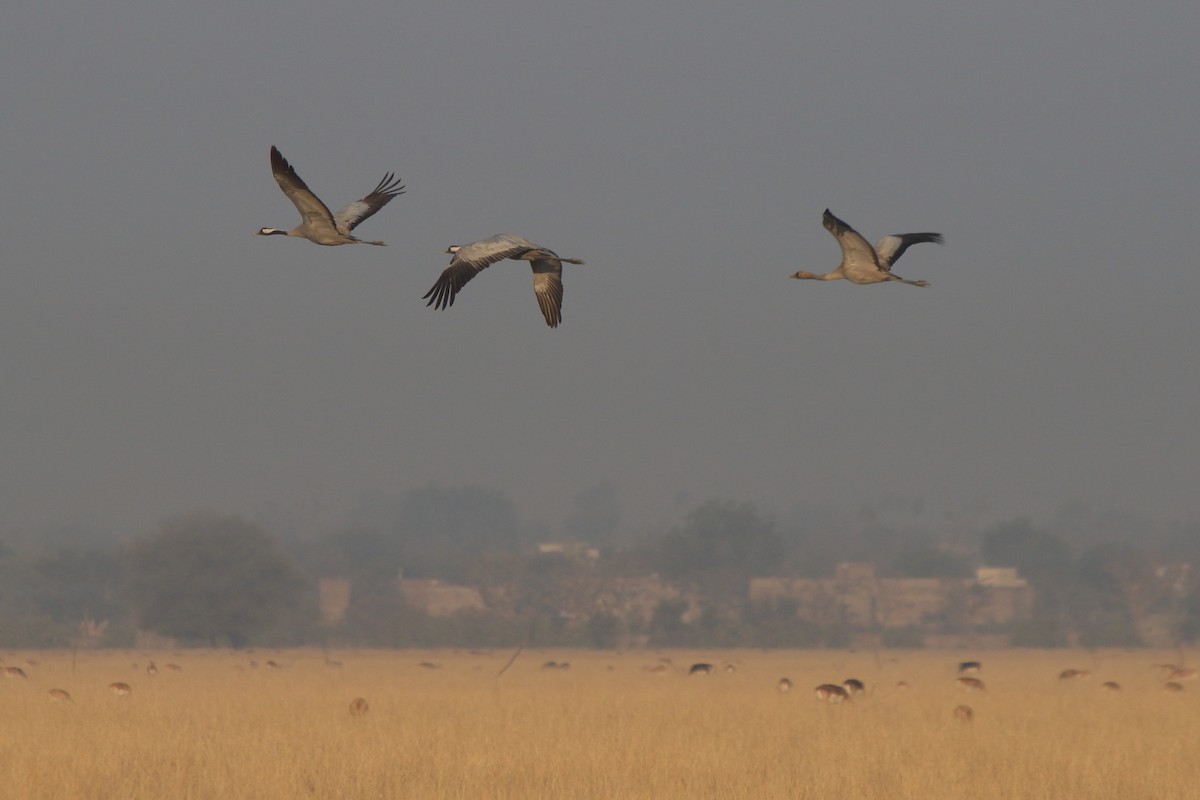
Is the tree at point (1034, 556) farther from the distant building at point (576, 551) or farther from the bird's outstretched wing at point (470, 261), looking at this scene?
the bird's outstretched wing at point (470, 261)

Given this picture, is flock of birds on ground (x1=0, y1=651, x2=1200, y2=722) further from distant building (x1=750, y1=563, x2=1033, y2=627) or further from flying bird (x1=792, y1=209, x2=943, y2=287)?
distant building (x1=750, y1=563, x2=1033, y2=627)

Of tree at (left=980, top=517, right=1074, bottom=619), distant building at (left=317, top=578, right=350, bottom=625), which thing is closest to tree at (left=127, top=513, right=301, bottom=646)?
distant building at (left=317, top=578, right=350, bottom=625)

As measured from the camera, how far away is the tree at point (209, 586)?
75188mm

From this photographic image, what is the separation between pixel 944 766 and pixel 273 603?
190 ft

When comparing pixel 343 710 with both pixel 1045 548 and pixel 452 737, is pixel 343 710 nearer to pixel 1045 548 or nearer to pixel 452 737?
pixel 452 737

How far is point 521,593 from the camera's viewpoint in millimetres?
106875

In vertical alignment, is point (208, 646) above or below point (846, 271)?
below

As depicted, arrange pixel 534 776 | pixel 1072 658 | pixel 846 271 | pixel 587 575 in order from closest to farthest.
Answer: pixel 846 271 < pixel 534 776 < pixel 1072 658 < pixel 587 575

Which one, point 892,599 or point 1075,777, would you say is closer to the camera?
point 1075,777

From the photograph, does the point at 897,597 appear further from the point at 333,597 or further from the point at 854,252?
the point at 854,252

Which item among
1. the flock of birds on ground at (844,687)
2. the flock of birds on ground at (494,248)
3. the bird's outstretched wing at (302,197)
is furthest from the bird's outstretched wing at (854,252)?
the flock of birds on ground at (844,687)

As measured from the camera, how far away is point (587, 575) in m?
104

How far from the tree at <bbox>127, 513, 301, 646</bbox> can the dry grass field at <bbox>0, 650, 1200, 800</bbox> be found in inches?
1109

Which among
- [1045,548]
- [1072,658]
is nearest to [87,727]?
[1072,658]
